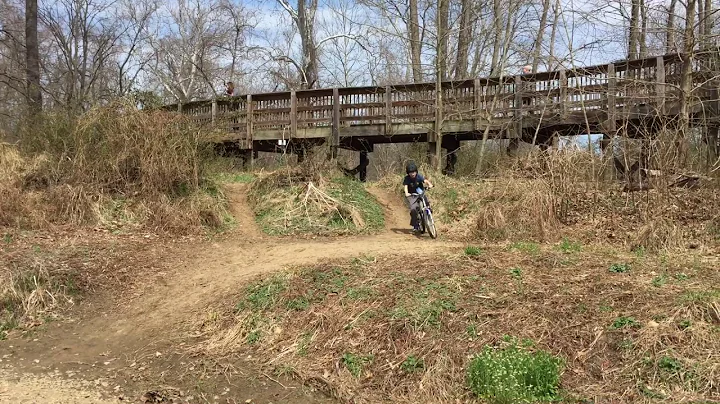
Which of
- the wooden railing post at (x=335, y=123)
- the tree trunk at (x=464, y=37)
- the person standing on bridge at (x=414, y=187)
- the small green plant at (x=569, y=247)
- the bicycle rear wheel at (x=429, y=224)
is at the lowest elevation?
the small green plant at (x=569, y=247)

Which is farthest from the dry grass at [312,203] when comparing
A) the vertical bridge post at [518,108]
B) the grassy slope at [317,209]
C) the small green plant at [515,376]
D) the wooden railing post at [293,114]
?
the small green plant at [515,376]

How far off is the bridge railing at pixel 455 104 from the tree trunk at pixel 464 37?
221 centimetres

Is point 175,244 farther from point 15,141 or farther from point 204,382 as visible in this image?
point 15,141

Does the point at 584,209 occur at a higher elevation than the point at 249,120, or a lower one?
lower

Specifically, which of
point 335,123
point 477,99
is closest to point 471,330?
point 477,99

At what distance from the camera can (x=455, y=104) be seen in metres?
14.1

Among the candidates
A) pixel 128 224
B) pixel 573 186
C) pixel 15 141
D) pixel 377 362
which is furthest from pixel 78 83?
pixel 377 362

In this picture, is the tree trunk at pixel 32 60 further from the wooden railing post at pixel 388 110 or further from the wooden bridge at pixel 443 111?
the wooden railing post at pixel 388 110

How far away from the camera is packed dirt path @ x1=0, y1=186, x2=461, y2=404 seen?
4.72 m

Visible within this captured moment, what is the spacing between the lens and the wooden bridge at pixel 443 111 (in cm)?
1192

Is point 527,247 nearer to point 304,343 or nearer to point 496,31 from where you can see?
point 304,343

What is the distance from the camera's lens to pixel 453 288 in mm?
6031

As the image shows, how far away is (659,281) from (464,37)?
13.8 m

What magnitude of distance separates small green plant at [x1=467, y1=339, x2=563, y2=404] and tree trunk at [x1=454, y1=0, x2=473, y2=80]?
11500mm
